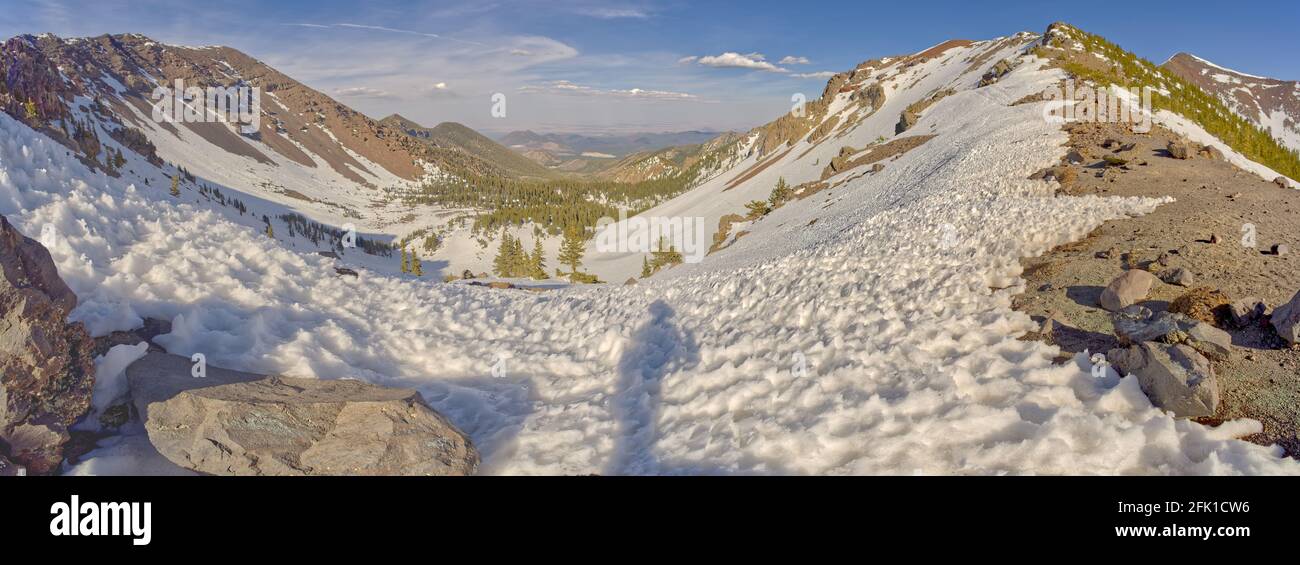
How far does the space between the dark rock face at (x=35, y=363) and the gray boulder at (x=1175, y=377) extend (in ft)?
47.5

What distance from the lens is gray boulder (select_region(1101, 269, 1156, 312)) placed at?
9445 millimetres

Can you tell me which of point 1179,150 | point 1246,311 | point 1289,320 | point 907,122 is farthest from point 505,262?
point 1289,320

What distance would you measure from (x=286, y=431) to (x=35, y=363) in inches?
125

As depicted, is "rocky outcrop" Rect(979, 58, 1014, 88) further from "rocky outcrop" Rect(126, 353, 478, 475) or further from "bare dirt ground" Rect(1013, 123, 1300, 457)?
"rocky outcrop" Rect(126, 353, 478, 475)

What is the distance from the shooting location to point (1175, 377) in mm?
6730

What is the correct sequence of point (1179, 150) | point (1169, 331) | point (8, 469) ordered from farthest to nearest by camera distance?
1. point (1179, 150)
2. point (1169, 331)
3. point (8, 469)

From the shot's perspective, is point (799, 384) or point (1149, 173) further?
point (1149, 173)

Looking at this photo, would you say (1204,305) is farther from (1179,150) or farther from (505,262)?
(505,262)
